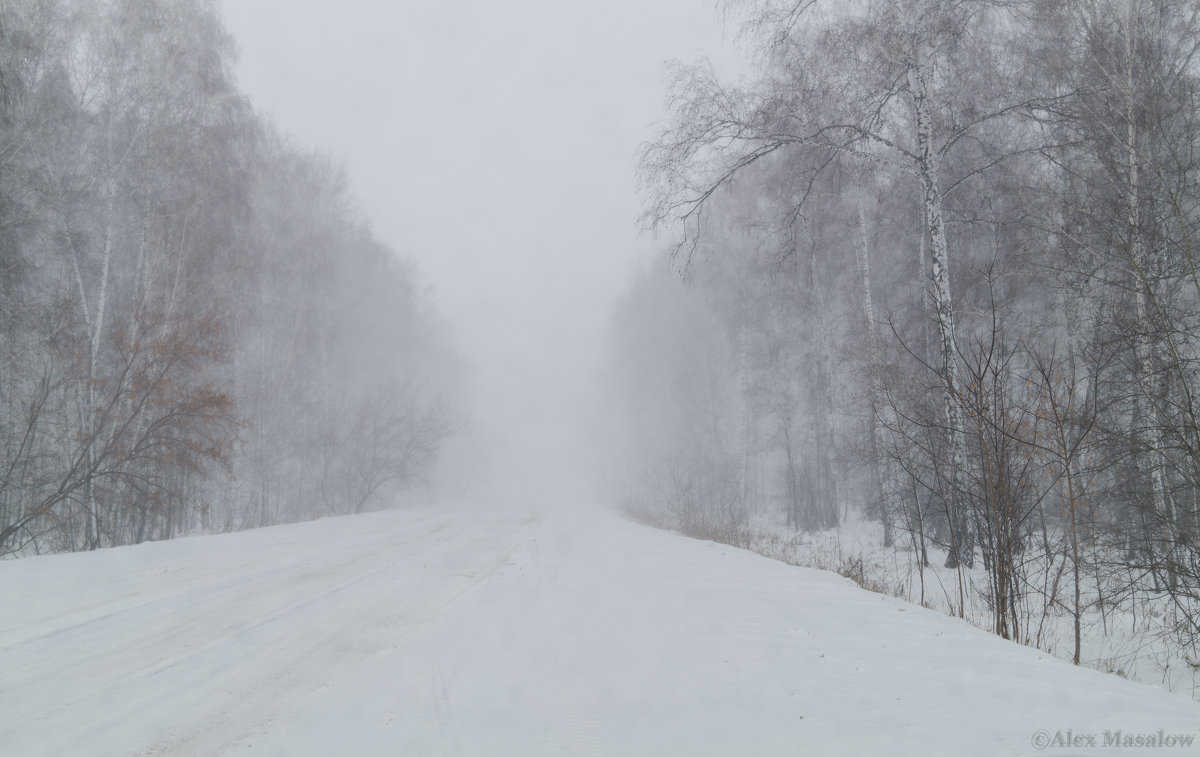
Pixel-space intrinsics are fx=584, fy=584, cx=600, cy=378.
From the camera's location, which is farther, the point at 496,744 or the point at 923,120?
the point at 923,120

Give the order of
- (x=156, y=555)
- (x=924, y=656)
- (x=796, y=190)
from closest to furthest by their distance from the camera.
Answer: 1. (x=924, y=656)
2. (x=156, y=555)
3. (x=796, y=190)

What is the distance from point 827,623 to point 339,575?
434cm

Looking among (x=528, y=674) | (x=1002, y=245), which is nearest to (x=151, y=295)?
(x=528, y=674)

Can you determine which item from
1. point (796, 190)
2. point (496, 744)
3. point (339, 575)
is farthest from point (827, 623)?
point (796, 190)

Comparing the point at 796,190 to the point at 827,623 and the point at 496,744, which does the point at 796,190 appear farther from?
the point at 496,744

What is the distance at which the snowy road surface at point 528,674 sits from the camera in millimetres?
1987

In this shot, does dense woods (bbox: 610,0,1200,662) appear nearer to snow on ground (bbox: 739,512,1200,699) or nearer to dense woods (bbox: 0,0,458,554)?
snow on ground (bbox: 739,512,1200,699)

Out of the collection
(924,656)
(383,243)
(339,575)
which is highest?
(383,243)

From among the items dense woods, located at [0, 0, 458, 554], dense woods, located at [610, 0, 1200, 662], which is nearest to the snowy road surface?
dense woods, located at [610, 0, 1200, 662]

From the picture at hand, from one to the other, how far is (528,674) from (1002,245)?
11.7 metres

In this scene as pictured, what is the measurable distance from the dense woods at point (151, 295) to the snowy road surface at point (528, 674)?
4.21 metres

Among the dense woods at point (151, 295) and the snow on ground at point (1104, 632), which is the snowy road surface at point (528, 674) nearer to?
the snow on ground at point (1104, 632)

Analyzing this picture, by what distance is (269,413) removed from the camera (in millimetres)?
18469

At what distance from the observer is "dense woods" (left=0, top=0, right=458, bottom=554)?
28.7 feet
